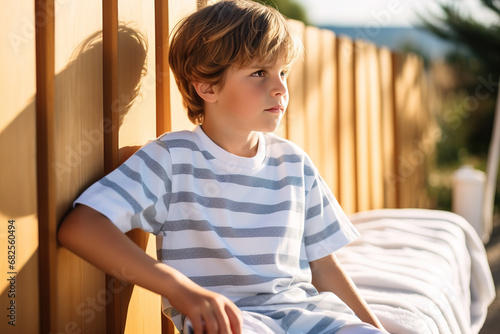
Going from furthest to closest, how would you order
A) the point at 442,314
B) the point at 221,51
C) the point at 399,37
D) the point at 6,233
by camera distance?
the point at 399,37 < the point at 442,314 < the point at 221,51 < the point at 6,233

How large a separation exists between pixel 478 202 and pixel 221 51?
3.99 m

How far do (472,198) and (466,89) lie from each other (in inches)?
114

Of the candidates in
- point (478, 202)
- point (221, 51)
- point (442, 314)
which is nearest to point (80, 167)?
point (221, 51)

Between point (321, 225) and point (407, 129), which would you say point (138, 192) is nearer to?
point (321, 225)

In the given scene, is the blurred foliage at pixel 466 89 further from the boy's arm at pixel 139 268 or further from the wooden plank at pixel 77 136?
the boy's arm at pixel 139 268

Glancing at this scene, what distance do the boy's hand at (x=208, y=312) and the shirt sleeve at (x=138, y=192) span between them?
0.79 feet

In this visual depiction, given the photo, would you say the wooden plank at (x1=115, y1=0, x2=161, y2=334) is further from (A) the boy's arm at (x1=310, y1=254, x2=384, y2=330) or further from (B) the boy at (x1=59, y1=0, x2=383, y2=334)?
(A) the boy's arm at (x1=310, y1=254, x2=384, y2=330)

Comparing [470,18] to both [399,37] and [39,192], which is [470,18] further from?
[39,192]

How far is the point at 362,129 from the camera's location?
11.6 ft

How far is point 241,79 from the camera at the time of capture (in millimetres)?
1492

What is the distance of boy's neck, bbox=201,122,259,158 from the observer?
5.04 feet

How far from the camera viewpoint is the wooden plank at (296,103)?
2.77m

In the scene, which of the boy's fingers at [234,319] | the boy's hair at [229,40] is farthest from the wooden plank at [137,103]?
the boy's fingers at [234,319]

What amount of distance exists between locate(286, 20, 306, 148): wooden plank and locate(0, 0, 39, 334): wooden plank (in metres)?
1.60
